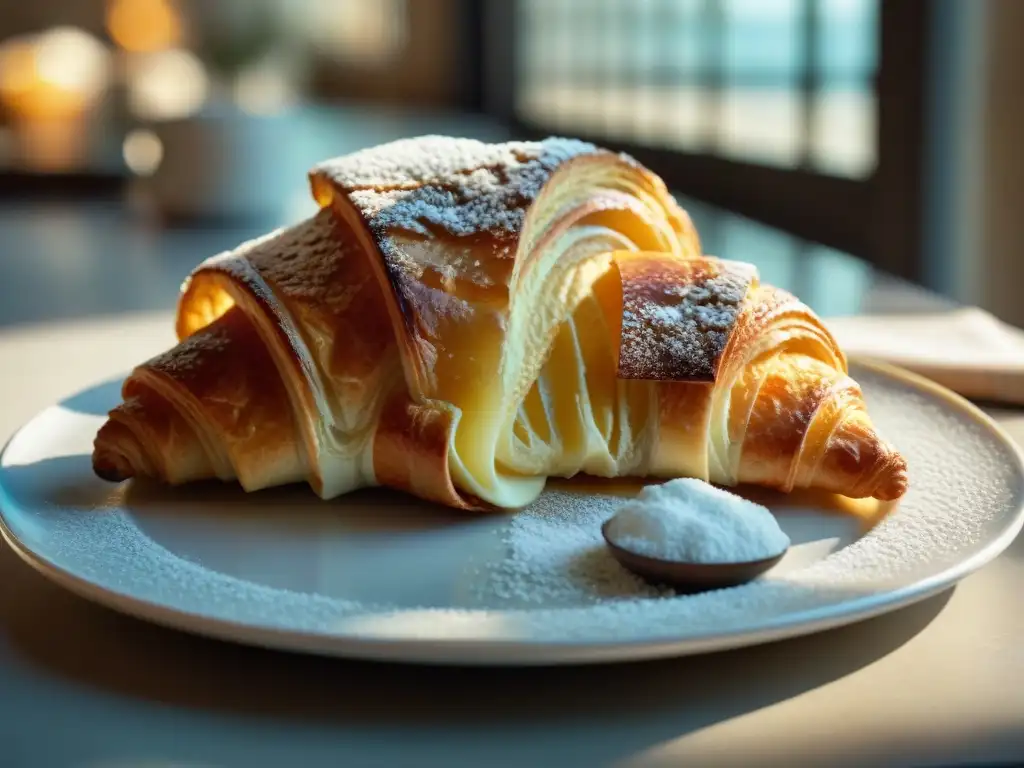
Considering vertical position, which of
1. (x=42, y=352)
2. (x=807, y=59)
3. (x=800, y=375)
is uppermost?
(x=807, y=59)

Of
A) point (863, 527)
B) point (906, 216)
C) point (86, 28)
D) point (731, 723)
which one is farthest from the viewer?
point (86, 28)

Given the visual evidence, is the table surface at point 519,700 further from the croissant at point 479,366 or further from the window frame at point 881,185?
the window frame at point 881,185

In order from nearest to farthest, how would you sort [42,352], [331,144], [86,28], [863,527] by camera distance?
1. [863,527]
2. [42,352]
3. [331,144]
4. [86,28]

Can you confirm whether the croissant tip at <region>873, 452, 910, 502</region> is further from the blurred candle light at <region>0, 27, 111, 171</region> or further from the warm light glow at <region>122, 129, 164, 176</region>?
the blurred candle light at <region>0, 27, 111, 171</region>

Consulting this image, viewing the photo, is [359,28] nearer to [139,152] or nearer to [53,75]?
[53,75]

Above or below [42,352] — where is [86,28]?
above

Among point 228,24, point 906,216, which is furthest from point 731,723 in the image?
point 228,24

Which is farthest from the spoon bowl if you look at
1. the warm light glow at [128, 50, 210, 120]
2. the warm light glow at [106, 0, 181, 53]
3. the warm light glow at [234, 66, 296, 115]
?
the warm light glow at [106, 0, 181, 53]

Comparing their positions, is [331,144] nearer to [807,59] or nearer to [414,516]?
[807,59]
